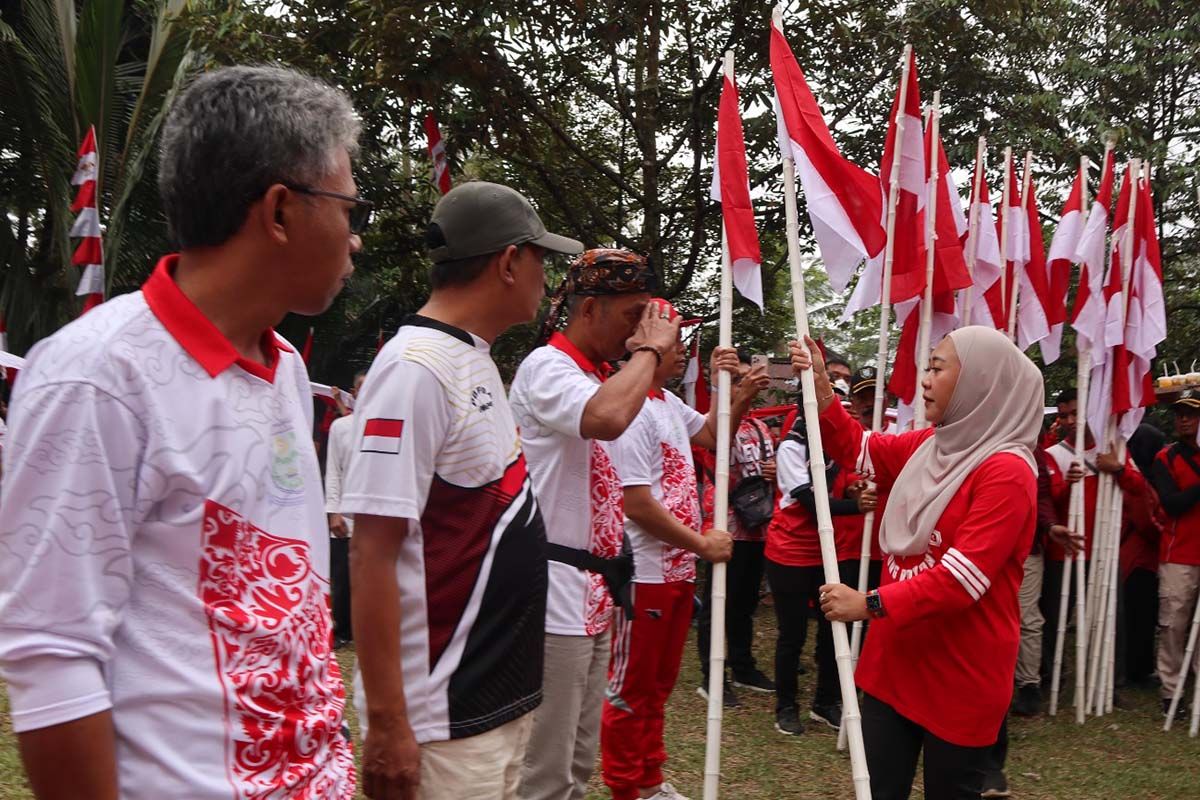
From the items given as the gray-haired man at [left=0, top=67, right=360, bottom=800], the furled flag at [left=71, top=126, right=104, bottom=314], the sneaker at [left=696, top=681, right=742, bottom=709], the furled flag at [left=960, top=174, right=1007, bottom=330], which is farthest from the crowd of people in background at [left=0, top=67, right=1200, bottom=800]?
the furled flag at [left=71, top=126, right=104, bottom=314]

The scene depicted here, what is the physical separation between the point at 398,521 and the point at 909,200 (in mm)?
4539

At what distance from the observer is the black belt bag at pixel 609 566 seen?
329cm

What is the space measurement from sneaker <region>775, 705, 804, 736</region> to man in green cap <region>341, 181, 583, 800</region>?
4.63 metres

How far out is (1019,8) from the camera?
9211 mm

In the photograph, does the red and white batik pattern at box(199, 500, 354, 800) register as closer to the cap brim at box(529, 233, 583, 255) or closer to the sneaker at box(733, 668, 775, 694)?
the cap brim at box(529, 233, 583, 255)

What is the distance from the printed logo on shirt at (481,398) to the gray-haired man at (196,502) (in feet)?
2.24

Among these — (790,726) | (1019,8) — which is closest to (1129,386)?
(790,726)

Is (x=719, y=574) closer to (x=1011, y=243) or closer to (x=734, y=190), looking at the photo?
(x=734, y=190)

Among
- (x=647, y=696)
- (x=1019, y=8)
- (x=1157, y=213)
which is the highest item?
(x=1019, y=8)

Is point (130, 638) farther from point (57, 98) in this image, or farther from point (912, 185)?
point (57, 98)

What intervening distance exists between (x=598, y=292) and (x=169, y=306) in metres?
2.28

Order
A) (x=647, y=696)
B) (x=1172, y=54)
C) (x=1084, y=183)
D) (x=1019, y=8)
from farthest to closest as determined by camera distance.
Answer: (x=1172, y=54)
(x=1019, y=8)
(x=1084, y=183)
(x=647, y=696)

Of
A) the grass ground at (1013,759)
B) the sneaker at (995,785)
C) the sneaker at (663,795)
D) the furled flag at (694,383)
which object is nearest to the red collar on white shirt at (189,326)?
the sneaker at (663,795)

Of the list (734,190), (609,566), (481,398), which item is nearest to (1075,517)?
(734,190)
